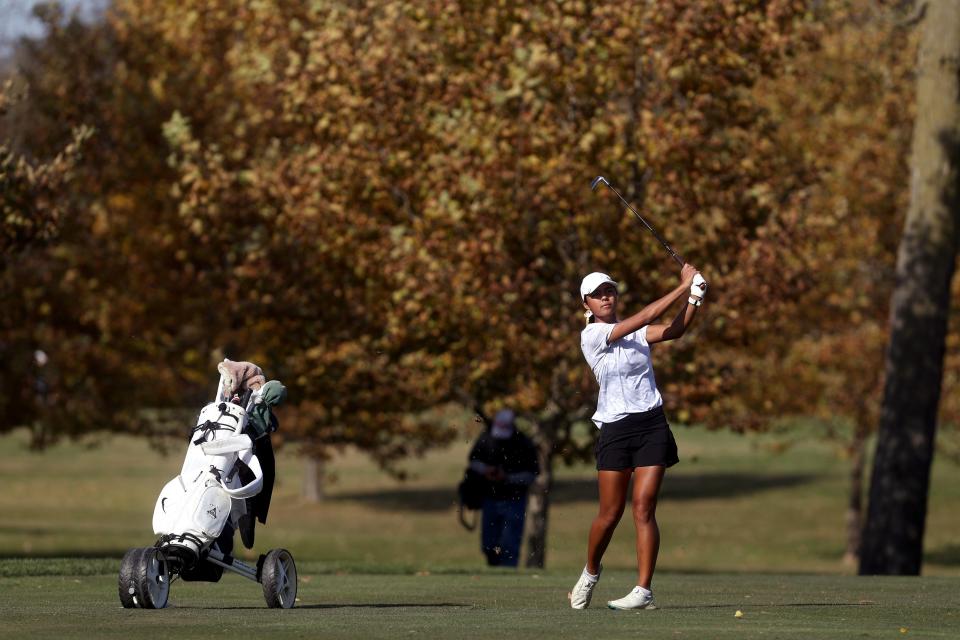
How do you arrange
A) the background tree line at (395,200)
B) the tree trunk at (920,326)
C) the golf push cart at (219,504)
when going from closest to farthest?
the golf push cart at (219,504)
the background tree line at (395,200)
the tree trunk at (920,326)

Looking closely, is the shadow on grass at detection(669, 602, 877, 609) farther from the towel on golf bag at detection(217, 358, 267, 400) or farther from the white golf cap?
the towel on golf bag at detection(217, 358, 267, 400)

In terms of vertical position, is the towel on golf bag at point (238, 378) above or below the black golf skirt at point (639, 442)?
above

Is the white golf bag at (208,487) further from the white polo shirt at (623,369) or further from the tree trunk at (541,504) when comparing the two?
the tree trunk at (541,504)

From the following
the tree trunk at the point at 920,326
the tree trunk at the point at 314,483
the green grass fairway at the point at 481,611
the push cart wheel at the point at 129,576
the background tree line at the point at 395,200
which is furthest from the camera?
the tree trunk at the point at 314,483

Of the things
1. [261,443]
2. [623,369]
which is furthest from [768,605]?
[261,443]

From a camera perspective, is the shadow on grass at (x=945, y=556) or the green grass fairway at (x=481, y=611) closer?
the green grass fairway at (x=481, y=611)

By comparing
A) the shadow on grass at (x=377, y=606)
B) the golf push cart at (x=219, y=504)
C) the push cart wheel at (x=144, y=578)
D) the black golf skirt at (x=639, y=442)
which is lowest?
the shadow on grass at (x=377, y=606)

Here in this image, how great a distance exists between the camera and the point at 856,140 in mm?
32125

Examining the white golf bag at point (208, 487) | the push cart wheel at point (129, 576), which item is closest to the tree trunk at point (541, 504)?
the white golf bag at point (208, 487)

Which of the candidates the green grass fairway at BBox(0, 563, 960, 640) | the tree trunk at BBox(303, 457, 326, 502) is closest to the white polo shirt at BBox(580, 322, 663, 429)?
the green grass fairway at BBox(0, 563, 960, 640)

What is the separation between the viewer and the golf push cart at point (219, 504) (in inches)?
426

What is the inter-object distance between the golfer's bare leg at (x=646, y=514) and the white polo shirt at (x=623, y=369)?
0.38 metres

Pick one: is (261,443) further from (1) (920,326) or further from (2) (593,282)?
(1) (920,326)

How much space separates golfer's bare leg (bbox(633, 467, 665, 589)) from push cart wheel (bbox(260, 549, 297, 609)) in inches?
80.5
